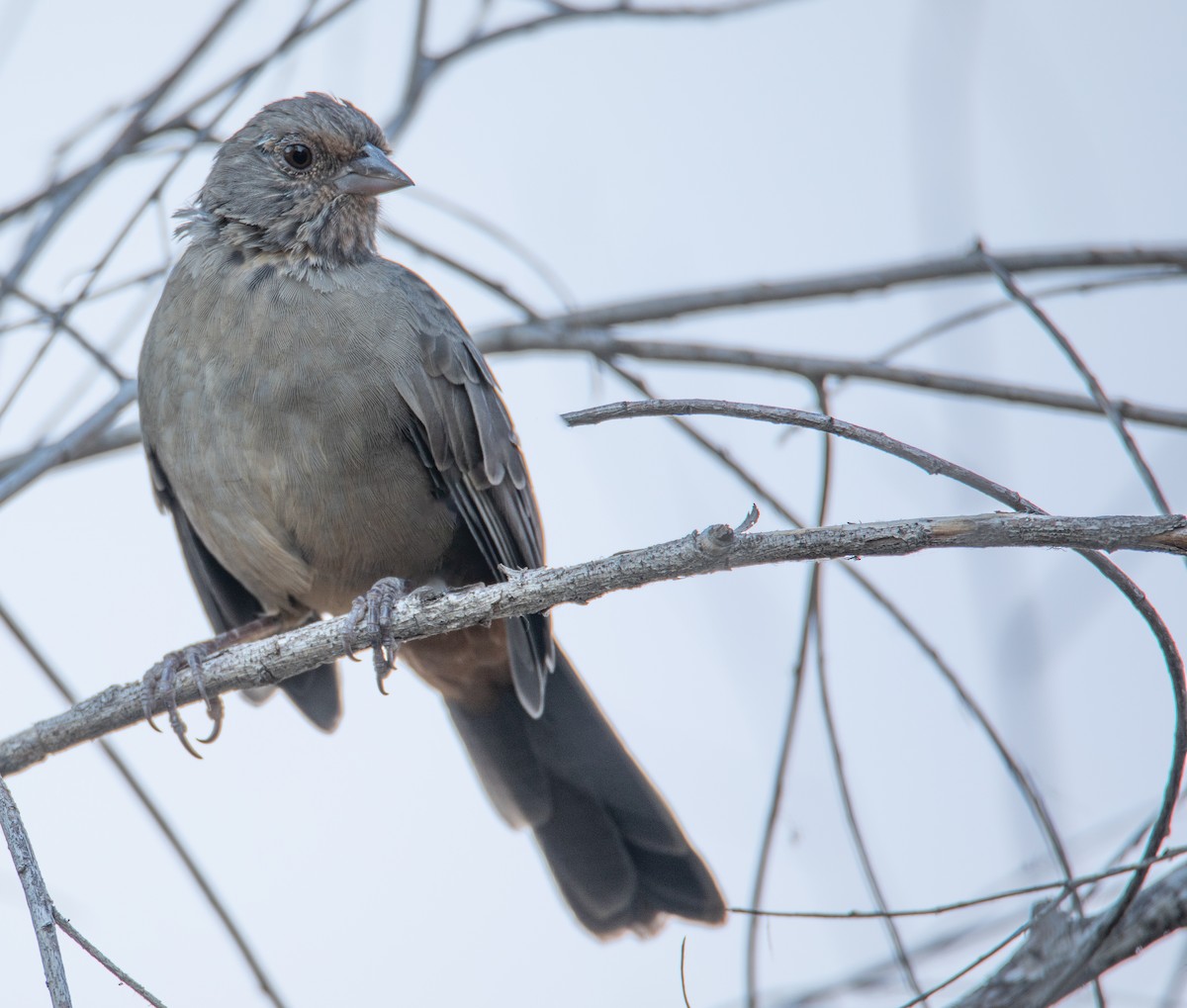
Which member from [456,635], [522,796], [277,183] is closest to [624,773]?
[522,796]

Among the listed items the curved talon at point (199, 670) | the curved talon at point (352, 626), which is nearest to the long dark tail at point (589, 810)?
the curved talon at point (199, 670)

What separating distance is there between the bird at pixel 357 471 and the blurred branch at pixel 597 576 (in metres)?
0.36

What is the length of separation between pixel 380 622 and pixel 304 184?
1.94 meters

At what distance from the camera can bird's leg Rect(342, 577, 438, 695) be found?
3.62 meters

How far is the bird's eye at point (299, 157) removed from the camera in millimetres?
4828

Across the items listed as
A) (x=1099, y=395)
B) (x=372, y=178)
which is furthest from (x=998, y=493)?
(x=372, y=178)

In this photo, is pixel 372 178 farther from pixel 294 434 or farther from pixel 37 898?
pixel 37 898

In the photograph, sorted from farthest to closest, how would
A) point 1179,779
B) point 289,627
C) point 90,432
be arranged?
point 289,627, point 90,432, point 1179,779

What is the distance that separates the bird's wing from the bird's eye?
0.59 m

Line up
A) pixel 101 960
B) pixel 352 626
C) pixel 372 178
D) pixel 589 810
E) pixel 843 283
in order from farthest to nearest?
1. pixel 589 810
2. pixel 372 178
3. pixel 843 283
4. pixel 352 626
5. pixel 101 960

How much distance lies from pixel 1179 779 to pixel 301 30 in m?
3.06

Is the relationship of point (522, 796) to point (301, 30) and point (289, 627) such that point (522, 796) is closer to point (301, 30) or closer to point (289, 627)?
point (289, 627)

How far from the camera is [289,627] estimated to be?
16.1ft

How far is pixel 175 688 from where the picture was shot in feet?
12.7
